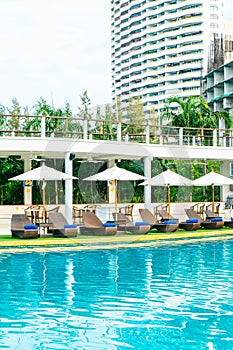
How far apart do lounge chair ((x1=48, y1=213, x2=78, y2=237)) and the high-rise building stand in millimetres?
79427

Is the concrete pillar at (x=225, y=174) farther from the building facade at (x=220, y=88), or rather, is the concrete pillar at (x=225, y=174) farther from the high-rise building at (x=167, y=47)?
the high-rise building at (x=167, y=47)

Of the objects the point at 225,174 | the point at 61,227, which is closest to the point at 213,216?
the point at 225,174

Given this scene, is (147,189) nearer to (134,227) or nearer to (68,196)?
(68,196)

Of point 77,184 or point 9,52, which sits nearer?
point 77,184

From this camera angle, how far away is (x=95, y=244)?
1714 centimetres

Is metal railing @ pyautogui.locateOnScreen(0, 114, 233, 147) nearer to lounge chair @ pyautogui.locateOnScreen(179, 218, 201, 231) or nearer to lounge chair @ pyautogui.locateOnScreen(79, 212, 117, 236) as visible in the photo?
lounge chair @ pyautogui.locateOnScreen(79, 212, 117, 236)

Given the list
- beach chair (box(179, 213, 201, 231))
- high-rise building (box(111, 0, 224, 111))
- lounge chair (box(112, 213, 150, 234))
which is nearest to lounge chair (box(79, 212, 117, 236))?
lounge chair (box(112, 213, 150, 234))

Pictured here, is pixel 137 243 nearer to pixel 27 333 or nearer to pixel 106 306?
pixel 106 306

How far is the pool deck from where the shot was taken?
16.3m

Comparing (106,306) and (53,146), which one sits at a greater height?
(53,146)

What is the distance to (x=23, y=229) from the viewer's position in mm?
17484

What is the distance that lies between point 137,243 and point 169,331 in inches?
389

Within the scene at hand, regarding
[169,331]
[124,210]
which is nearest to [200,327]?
[169,331]

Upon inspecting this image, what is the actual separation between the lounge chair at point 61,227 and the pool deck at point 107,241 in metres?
0.26
